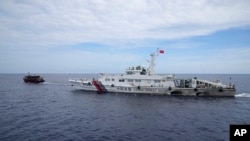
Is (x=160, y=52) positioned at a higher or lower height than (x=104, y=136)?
higher

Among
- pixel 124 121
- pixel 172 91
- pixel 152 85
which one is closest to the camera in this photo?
pixel 124 121

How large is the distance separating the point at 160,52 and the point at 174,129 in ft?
117

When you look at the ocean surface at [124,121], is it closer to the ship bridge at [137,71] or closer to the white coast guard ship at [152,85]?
the white coast guard ship at [152,85]

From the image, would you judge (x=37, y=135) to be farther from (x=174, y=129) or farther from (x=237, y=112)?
(x=237, y=112)

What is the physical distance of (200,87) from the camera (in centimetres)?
6022

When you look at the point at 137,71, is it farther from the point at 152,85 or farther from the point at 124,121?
the point at 124,121

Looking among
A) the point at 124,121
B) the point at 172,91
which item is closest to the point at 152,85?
the point at 172,91

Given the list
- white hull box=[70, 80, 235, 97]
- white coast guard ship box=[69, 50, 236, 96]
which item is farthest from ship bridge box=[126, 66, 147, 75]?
white hull box=[70, 80, 235, 97]

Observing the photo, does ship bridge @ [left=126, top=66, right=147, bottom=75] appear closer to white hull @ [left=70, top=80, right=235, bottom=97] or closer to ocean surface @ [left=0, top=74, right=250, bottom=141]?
white hull @ [left=70, top=80, right=235, bottom=97]

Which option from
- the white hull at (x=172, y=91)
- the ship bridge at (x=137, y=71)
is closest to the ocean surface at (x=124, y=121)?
the white hull at (x=172, y=91)

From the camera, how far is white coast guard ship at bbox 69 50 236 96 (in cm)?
5928

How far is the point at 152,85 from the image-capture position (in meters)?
62.5

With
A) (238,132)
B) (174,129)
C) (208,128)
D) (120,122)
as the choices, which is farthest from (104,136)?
(238,132)

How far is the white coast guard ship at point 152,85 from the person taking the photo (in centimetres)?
5928
